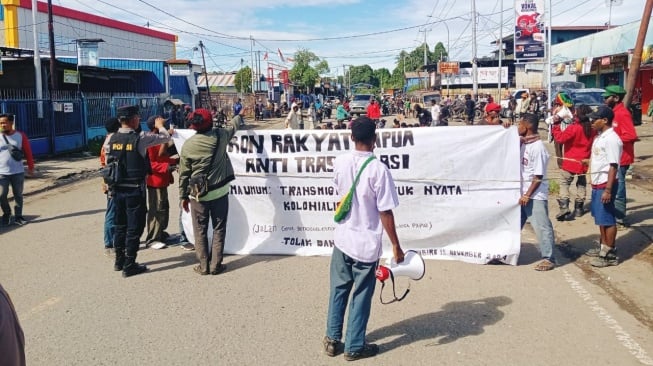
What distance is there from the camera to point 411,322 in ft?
17.1

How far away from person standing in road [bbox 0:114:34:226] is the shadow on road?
7.32m

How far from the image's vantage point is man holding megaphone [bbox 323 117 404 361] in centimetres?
431

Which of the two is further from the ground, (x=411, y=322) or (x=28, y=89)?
(x=28, y=89)

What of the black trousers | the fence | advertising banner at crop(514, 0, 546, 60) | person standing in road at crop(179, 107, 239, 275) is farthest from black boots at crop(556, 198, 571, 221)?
the fence

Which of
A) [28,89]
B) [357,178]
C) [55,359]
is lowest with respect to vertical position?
[55,359]

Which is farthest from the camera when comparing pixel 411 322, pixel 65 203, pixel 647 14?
pixel 647 14

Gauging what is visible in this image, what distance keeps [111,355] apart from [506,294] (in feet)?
11.9

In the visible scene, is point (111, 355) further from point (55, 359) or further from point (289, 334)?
point (289, 334)

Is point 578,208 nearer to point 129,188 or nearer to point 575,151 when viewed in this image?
point 575,151

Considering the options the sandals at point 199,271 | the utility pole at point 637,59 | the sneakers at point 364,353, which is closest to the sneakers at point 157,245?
the sandals at point 199,271

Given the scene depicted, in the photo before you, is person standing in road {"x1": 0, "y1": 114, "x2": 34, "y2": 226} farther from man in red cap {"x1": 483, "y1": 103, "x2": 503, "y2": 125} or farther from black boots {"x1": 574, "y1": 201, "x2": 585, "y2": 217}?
black boots {"x1": 574, "y1": 201, "x2": 585, "y2": 217}

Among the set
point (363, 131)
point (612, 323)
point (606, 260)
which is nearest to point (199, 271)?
point (363, 131)

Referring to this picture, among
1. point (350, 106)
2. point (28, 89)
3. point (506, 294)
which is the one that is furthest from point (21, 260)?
point (350, 106)

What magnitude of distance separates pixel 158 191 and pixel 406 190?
324 cm
